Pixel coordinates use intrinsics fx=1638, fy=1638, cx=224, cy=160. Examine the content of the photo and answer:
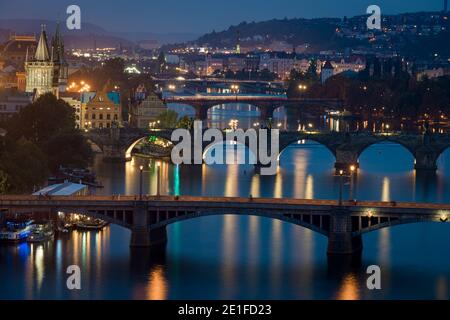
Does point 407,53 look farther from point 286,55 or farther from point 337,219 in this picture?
point 337,219

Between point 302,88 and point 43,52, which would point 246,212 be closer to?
point 43,52

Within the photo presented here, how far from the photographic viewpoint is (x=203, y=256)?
33.6 meters

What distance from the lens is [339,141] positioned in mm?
55688

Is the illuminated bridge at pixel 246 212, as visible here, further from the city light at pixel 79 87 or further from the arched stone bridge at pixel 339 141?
the city light at pixel 79 87

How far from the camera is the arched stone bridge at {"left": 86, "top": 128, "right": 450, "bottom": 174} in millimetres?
54803

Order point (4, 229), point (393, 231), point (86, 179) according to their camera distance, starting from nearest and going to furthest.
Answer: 1. point (4, 229)
2. point (393, 231)
3. point (86, 179)

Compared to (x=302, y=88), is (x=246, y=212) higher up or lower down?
lower down

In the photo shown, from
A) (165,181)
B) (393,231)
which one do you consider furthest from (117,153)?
(393,231)

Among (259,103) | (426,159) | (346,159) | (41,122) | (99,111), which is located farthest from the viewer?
(259,103)

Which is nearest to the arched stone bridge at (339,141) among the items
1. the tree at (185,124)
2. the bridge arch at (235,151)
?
the bridge arch at (235,151)

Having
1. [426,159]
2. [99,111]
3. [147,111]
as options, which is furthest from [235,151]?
[147,111]

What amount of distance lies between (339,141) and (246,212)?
21904 mm

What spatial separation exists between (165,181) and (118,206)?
41.4 feet

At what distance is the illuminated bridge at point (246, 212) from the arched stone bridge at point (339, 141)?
1990cm
